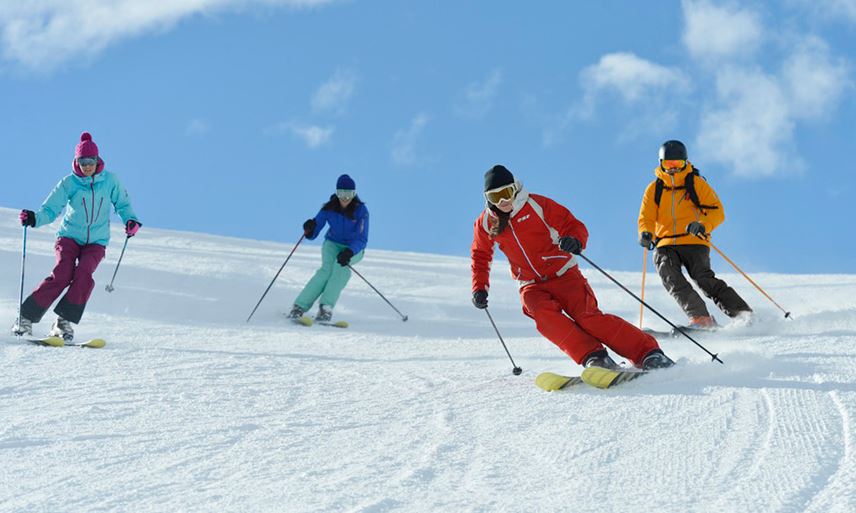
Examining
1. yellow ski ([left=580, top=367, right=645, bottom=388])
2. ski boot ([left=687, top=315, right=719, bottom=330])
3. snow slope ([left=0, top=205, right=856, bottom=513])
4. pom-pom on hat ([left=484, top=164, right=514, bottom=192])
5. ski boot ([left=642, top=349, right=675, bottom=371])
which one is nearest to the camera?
snow slope ([left=0, top=205, right=856, bottom=513])

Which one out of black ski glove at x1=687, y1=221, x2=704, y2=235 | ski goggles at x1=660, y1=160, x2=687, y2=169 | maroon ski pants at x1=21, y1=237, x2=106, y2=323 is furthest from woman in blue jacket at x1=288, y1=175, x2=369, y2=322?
black ski glove at x1=687, y1=221, x2=704, y2=235

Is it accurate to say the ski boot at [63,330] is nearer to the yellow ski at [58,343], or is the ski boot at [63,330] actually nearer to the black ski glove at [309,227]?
the yellow ski at [58,343]

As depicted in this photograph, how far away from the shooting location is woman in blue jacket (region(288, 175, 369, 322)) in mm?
10102

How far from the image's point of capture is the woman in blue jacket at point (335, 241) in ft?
33.1

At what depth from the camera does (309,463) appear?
3250 mm

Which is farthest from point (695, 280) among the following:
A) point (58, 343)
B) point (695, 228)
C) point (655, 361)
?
point (58, 343)

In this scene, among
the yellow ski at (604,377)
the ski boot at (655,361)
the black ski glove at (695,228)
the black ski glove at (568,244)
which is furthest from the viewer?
the black ski glove at (695,228)

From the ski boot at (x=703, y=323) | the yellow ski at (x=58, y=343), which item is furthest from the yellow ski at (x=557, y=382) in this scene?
the yellow ski at (x=58, y=343)

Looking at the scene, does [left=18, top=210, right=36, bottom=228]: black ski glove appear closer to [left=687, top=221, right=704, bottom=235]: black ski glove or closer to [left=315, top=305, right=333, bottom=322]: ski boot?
[left=315, top=305, right=333, bottom=322]: ski boot

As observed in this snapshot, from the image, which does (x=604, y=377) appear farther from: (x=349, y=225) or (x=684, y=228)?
(x=349, y=225)

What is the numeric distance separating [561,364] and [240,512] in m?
3.83

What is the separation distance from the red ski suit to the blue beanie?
479cm

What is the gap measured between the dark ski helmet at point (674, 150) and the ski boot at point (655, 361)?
320 centimetres

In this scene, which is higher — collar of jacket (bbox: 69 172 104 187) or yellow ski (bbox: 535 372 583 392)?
collar of jacket (bbox: 69 172 104 187)
